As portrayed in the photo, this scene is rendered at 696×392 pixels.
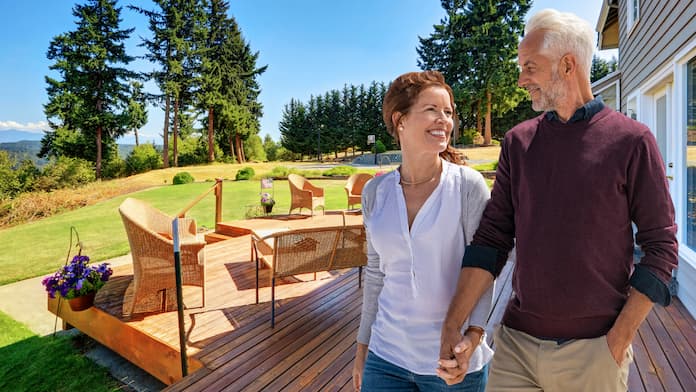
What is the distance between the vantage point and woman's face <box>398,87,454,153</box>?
1.14 m

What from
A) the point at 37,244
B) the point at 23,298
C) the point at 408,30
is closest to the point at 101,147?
the point at 37,244

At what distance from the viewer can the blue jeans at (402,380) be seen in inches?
41.4

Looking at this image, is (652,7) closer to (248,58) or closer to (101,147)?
(101,147)

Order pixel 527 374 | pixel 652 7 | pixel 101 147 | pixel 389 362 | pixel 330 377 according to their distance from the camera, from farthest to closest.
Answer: pixel 101 147 < pixel 652 7 < pixel 330 377 < pixel 389 362 < pixel 527 374

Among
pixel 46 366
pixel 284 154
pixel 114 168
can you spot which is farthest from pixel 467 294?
pixel 284 154

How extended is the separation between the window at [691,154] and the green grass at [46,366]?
5108mm

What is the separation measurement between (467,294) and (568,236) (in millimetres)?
287

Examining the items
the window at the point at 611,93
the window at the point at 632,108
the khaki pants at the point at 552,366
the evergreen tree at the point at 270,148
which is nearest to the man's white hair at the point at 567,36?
the khaki pants at the point at 552,366

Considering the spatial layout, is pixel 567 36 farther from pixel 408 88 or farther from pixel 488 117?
pixel 488 117

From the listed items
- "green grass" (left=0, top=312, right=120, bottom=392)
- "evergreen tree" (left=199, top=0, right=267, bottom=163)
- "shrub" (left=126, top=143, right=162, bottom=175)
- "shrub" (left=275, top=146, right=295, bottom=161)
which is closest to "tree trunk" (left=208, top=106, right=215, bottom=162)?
"evergreen tree" (left=199, top=0, right=267, bottom=163)

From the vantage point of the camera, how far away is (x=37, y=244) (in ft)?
29.8

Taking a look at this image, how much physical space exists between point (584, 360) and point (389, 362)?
1.71ft

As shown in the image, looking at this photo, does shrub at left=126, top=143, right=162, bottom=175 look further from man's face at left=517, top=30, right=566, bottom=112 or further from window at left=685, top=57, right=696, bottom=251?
man's face at left=517, top=30, right=566, bottom=112

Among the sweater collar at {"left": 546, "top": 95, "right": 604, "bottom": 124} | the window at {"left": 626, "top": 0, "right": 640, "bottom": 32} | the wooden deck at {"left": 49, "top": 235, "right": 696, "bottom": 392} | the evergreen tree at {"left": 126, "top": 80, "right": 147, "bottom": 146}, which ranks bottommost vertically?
the wooden deck at {"left": 49, "top": 235, "right": 696, "bottom": 392}
